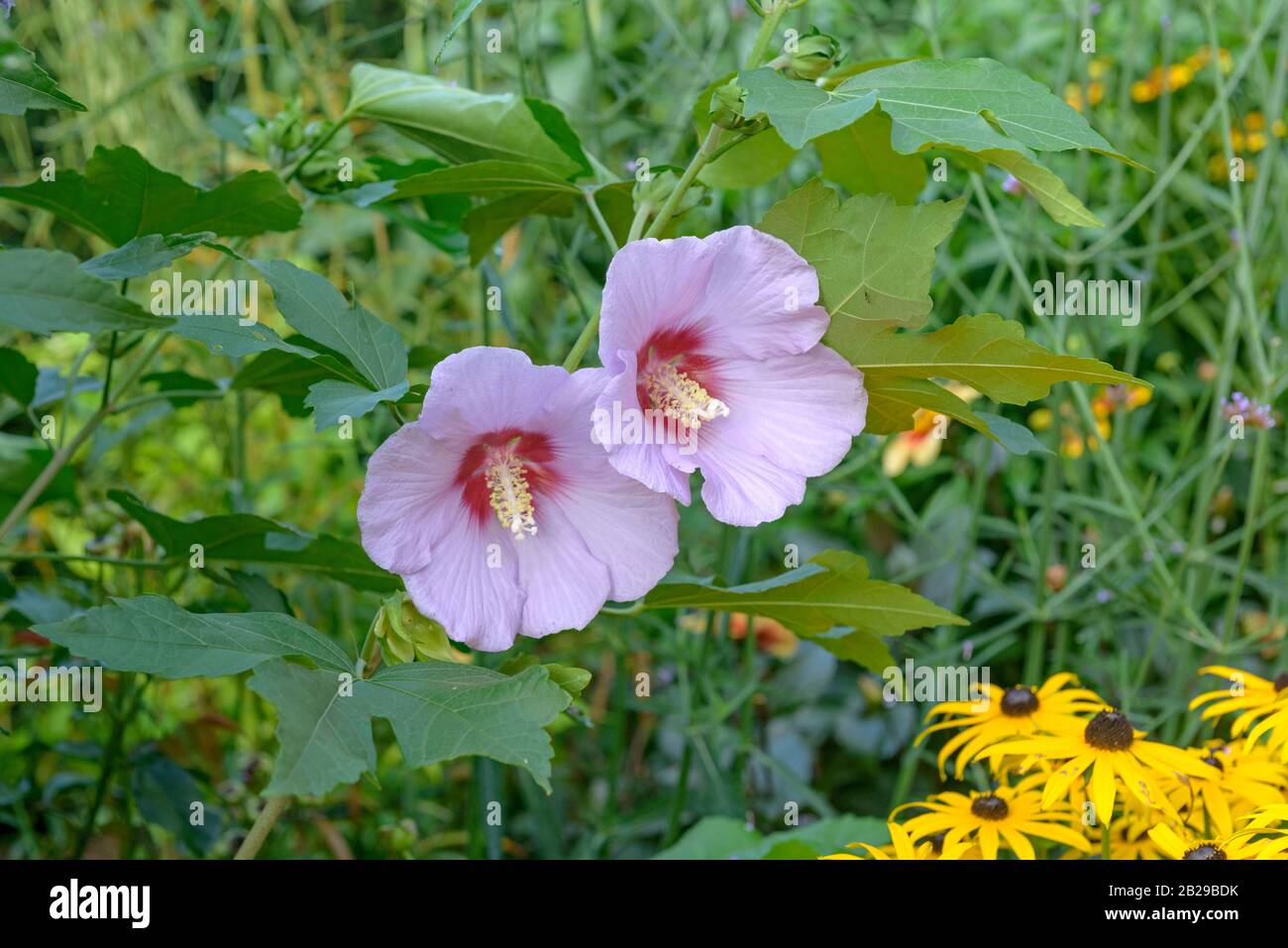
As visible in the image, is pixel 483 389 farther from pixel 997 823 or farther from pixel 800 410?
pixel 997 823

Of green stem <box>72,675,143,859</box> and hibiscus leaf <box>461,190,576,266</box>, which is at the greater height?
hibiscus leaf <box>461,190,576,266</box>

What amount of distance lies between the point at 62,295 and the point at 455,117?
34 cm

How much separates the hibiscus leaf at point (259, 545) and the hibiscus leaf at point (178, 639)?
0.16 meters

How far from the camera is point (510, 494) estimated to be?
0.64 metres

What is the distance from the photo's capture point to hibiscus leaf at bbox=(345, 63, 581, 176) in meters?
0.78

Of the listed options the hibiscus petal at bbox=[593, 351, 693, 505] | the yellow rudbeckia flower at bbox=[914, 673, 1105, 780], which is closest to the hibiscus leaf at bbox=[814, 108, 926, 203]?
the hibiscus petal at bbox=[593, 351, 693, 505]

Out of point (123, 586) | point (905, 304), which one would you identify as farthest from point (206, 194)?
point (123, 586)

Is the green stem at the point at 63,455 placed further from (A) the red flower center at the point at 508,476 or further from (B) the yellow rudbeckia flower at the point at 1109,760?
(B) the yellow rudbeckia flower at the point at 1109,760

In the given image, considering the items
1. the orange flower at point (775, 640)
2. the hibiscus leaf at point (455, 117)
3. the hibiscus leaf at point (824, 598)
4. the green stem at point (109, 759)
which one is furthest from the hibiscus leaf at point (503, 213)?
the orange flower at point (775, 640)

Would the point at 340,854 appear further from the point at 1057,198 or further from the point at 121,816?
the point at 1057,198

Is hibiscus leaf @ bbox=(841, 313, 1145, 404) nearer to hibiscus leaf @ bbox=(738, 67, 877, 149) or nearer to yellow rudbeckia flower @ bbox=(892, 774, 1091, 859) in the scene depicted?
hibiscus leaf @ bbox=(738, 67, 877, 149)

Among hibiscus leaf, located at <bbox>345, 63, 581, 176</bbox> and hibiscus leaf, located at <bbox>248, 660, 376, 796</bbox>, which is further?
hibiscus leaf, located at <bbox>345, 63, 581, 176</bbox>

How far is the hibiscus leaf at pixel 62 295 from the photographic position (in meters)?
0.52

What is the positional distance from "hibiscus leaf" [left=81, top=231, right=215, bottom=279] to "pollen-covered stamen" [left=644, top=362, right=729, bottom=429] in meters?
0.22
